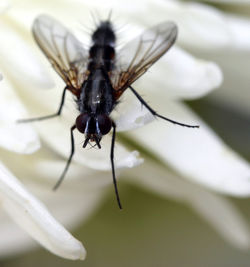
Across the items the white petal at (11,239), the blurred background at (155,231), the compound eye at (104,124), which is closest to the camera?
the compound eye at (104,124)

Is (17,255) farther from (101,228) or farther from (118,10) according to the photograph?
(118,10)

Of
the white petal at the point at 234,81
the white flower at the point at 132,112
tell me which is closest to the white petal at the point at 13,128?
the white flower at the point at 132,112

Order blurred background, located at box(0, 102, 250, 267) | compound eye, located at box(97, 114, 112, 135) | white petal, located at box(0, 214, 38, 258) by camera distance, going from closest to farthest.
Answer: compound eye, located at box(97, 114, 112, 135), white petal, located at box(0, 214, 38, 258), blurred background, located at box(0, 102, 250, 267)

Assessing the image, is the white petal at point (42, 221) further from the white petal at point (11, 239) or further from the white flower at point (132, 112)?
the white petal at point (11, 239)

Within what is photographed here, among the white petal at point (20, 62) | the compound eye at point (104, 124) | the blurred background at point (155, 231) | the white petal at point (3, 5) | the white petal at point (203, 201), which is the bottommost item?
the blurred background at point (155, 231)

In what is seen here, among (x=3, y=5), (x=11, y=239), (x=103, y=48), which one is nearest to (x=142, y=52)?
(x=103, y=48)

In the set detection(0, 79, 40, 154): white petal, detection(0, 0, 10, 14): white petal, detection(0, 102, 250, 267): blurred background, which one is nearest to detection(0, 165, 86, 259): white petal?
detection(0, 79, 40, 154): white petal

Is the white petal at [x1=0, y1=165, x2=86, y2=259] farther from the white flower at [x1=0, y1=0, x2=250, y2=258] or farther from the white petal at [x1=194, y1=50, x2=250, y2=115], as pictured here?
the white petal at [x1=194, y1=50, x2=250, y2=115]
